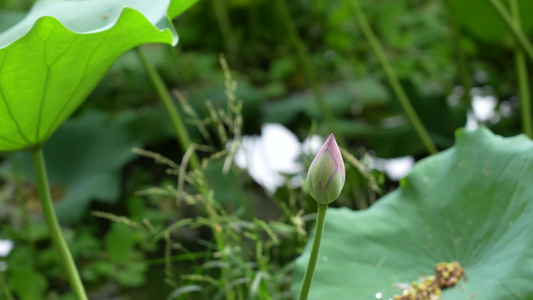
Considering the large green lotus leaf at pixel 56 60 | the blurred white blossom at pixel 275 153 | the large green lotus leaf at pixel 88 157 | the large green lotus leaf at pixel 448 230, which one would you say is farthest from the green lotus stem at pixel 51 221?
the large green lotus leaf at pixel 88 157

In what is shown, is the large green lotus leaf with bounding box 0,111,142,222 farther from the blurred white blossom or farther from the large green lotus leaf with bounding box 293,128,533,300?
the large green lotus leaf with bounding box 293,128,533,300

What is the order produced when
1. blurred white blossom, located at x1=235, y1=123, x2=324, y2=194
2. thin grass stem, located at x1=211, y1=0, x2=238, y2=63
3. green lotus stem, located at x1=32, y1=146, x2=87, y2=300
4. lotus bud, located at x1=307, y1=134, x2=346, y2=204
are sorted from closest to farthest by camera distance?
1. lotus bud, located at x1=307, y1=134, x2=346, y2=204
2. green lotus stem, located at x1=32, y1=146, x2=87, y2=300
3. blurred white blossom, located at x1=235, y1=123, x2=324, y2=194
4. thin grass stem, located at x1=211, y1=0, x2=238, y2=63

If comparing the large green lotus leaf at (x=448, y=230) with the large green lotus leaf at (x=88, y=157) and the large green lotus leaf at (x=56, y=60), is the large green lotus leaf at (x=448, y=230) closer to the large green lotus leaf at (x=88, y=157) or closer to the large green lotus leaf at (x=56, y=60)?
the large green lotus leaf at (x=56, y=60)

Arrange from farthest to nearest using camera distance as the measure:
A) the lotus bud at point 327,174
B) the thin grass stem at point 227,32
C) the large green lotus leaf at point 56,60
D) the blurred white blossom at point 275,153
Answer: the thin grass stem at point 227,32 → the blurred white blossom at point 275,153 → the large green lotus leaf at point 56,60 → the lotus bud at point 327,174

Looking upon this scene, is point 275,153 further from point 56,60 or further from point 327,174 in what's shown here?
point 327,174

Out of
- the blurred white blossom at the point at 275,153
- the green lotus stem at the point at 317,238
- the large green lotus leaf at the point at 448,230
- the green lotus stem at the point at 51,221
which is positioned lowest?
the blurred white blossom at the point at 275,153

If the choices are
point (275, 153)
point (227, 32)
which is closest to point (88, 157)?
point (275, 153)

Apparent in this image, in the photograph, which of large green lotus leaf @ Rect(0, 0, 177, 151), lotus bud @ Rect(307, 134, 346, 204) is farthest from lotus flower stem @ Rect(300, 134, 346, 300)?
large green lotus leaf @ Rect(0, 0, 177, 151)
